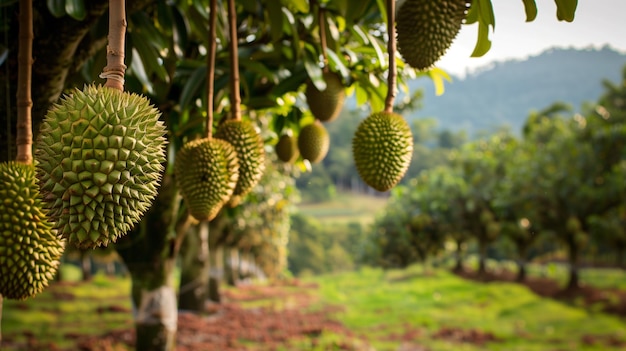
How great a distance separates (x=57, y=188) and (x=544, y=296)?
40.0ft

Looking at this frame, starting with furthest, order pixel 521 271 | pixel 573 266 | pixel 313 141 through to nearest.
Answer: pixel 521 271 → pixel 573 266 → pixel 313 141

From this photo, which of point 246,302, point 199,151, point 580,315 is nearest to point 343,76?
point 199,151

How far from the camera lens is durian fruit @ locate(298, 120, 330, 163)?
4.90ft

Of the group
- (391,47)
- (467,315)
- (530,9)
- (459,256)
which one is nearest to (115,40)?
(391,47)

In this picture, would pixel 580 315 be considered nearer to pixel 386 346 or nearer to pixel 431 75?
pixel 386 346

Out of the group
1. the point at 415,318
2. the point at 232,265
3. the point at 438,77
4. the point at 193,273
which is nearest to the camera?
the point at 438,77

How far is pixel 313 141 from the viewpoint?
1.50 m

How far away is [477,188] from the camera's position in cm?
1249

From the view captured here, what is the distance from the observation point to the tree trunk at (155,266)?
2.35m

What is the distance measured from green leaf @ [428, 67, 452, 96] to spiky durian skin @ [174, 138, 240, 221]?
861 mm

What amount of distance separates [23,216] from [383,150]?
609 mm

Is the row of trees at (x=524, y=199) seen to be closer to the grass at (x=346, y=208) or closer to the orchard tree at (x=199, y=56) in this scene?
the orchard tree at (x=199, y=56)

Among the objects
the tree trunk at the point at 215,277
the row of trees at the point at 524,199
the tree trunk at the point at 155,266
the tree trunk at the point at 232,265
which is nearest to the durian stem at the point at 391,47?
the tree trunk at the point at 155,266

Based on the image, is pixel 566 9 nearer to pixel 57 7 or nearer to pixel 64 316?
pixel 57 7
